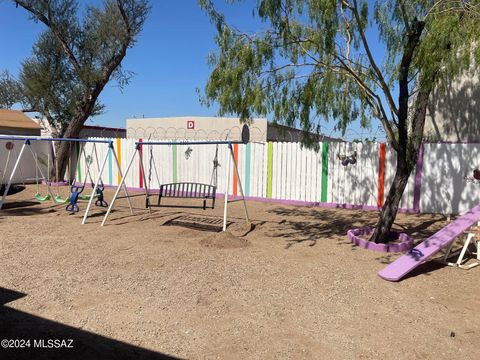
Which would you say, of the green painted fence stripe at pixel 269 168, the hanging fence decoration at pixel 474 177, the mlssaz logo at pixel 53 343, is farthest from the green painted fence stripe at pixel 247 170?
the mlssaz logo at pixel 53 343

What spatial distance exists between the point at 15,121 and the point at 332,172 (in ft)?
47.9

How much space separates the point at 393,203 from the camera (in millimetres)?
6887

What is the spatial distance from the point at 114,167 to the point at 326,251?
10994 millimetres

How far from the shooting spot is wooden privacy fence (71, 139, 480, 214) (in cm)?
1009

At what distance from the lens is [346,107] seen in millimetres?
7469

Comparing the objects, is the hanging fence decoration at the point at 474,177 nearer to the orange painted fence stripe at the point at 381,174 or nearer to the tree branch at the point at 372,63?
the orange painted fence stripe at the point at 381,174

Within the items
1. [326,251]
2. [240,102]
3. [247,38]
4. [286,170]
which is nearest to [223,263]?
[326,251]

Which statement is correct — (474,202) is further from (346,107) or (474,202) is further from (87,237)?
(87,237)

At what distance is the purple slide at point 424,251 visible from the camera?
5.43 meters

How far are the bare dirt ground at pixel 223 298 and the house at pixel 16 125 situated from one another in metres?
11.7

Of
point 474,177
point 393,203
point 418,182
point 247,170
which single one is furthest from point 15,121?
point 474,177

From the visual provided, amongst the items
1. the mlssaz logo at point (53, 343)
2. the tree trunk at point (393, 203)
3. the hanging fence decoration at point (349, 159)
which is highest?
the hanging fence decoration at point (349, 159)

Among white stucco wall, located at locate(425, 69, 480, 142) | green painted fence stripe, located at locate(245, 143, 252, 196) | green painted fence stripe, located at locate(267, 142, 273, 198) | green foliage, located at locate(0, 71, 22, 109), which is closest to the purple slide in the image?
white stucco wall, located at locate(425, 69, 480, 142)

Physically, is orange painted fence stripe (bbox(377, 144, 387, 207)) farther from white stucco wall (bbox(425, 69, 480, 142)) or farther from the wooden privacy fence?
white stucco wall (bbox(425, 69, 480, 142))
